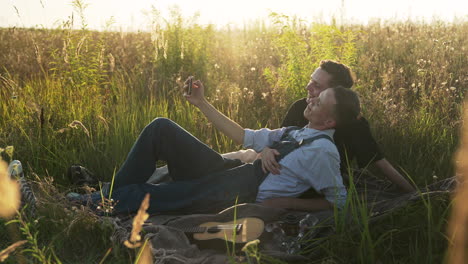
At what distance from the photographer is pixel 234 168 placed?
404 centimetres

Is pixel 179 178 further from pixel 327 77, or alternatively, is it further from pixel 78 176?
pixel 327 77

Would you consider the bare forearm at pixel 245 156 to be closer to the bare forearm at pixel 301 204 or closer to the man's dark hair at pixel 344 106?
the bare forearm at pixel 301 204

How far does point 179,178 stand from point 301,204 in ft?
3.47

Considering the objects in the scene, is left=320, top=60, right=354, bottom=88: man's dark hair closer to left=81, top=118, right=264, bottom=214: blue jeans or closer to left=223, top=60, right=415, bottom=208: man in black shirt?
left=223, top=60, right=415, bottom=208: man in black shirt

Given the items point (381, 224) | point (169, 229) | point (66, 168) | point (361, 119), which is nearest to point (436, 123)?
point (361, 119)

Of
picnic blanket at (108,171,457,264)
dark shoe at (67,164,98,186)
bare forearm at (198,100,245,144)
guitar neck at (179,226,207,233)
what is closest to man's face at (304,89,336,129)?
picnic blanket at (108,171,457,264)

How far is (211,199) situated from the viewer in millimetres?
3949

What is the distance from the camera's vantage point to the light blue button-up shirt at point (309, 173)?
11.7ft

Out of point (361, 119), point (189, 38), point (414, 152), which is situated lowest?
point (414, 152)

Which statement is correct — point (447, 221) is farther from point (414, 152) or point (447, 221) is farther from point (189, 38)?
point (189, 38)

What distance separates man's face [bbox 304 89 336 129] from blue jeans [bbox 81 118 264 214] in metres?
0.63

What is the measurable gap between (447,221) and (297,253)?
92 cm

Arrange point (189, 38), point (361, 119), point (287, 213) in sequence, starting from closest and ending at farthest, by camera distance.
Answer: point (287, 213), point (361, 119), point (189, 38)

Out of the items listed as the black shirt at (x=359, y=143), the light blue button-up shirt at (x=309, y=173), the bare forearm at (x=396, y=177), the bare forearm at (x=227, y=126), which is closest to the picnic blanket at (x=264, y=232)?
the light blue button-up shirt at (x=309, y=173)
